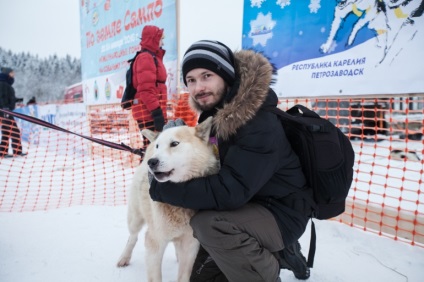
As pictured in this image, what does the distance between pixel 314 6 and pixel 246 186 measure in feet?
7.10

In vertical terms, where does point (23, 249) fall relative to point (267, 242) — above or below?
below

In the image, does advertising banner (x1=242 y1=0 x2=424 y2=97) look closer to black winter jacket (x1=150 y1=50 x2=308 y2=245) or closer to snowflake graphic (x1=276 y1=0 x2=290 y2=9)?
snowflake graphic (x1=276 y1=0 x2=290 y2=9)

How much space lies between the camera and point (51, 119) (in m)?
11.4

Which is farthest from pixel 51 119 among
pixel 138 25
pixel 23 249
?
pixel 23 249

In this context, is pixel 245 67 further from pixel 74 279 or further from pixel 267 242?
pixel 74 279

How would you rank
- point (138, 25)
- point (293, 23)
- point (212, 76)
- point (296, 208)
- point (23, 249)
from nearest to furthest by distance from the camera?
point (296, 208) < point (212, 76) < point (23, 249) < point (293, 23) < point (138, 25)

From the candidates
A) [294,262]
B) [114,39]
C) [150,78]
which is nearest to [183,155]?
[294,262]

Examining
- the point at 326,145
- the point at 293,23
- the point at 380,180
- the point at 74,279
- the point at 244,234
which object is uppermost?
the point at 293,23

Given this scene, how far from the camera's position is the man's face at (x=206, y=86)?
170 cm

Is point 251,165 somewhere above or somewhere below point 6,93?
below

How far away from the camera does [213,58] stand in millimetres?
1620

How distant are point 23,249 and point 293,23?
3.30 meters

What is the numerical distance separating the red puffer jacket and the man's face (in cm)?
191

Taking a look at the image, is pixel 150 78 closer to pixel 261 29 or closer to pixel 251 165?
pixel 261 29
